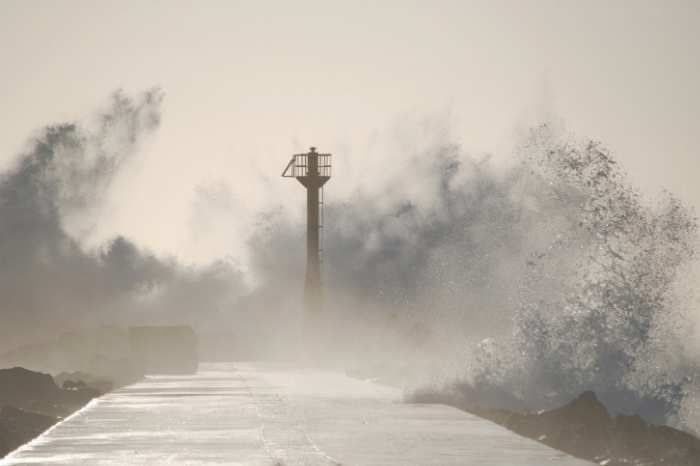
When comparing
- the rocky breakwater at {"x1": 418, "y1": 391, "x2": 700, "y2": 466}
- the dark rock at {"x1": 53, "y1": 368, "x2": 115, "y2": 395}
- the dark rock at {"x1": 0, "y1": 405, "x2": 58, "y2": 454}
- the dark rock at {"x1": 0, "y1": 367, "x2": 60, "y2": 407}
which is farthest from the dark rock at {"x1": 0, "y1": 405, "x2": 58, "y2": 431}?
the dark rock at {"x1": 53, "y1": 368, "x2": 115, "y2": 395}

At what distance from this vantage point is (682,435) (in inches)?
614

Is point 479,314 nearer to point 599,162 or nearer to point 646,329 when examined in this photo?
point 599,162

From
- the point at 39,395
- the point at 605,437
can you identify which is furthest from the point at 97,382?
the point at 605,437

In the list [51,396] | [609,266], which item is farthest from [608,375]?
[51,396]

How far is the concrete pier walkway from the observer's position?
12.8 metres

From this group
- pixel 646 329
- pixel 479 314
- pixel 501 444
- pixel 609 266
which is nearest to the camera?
pixel 501 444

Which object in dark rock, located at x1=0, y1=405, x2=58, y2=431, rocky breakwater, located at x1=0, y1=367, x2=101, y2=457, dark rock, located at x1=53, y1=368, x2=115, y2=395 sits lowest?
dark rock, located at x1=0, y1=405, x2=58, y2=431

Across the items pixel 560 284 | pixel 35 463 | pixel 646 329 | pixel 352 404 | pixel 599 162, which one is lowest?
pixel 35 463

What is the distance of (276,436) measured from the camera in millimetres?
15477

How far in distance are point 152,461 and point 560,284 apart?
60.9ft

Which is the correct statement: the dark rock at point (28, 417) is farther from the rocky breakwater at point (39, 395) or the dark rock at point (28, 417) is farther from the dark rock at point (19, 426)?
the rocky breakwater at point (39, 395)

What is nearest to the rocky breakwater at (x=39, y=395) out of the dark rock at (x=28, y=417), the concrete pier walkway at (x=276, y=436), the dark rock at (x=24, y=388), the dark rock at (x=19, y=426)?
the dark rock at (x=24, y=388)

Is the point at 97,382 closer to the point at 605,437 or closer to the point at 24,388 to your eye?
the point at 24,388

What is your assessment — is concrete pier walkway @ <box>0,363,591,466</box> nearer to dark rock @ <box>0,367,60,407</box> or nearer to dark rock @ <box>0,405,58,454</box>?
dark rock @ <box>0,405,58,454</box>
